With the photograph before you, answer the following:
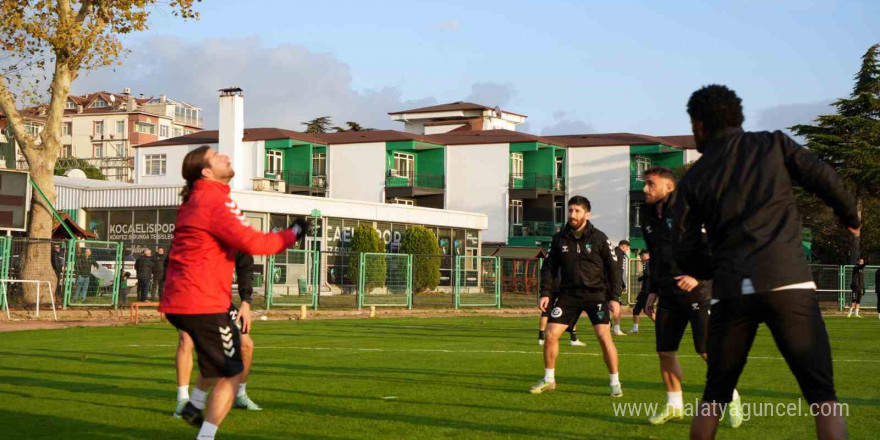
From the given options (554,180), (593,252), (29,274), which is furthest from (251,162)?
(593,252)

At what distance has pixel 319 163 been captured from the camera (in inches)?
2576

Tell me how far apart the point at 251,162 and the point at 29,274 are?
39.2 metres

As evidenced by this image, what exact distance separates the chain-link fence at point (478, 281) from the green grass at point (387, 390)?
655 inches

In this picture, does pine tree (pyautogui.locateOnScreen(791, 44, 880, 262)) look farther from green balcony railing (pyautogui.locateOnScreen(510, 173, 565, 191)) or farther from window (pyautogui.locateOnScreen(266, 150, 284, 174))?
window (pyautogui.locateOnScreen(266, 150, 284, 174))

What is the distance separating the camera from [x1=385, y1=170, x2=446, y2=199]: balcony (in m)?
64.1

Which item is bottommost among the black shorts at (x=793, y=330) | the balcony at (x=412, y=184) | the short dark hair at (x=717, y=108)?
the black shorts at (x=793, y=330)

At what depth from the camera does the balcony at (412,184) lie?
210ft

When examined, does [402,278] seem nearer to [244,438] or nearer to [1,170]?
[1,170]

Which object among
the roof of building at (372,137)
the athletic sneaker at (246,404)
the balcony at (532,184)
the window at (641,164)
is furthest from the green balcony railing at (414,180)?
the athletic sneaker at (246,404)

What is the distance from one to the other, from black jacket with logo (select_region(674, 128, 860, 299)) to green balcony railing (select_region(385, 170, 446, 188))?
58973 millimetres

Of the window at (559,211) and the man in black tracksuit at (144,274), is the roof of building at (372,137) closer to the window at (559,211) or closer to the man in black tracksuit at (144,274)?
the window at (559,211)

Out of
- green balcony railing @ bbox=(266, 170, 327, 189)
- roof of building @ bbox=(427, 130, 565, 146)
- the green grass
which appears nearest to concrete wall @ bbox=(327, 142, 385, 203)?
green balcony railing @ bbox=(266, 170, 327, 189)

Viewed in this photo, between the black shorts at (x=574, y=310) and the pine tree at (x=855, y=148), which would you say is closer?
the black shorts at (x=574, y=310)

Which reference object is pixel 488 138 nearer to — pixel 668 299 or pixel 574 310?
pixel 574 310
